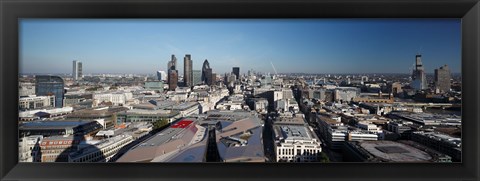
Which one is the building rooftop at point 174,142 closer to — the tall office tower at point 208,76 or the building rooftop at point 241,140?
the building rooftop at point 241,140

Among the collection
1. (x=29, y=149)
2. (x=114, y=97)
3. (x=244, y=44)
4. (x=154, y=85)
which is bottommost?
(x=29, y=149)

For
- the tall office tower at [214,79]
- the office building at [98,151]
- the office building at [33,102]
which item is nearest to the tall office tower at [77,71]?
the office building at [33,102]

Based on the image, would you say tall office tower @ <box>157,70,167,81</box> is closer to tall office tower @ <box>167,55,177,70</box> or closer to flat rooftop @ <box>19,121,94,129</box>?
tall office tower @ <box>167,55,177,70</box>

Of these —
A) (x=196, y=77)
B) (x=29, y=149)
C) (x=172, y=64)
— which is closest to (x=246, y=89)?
(x=196, y=77)

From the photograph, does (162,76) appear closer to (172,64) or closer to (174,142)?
(172,64)
